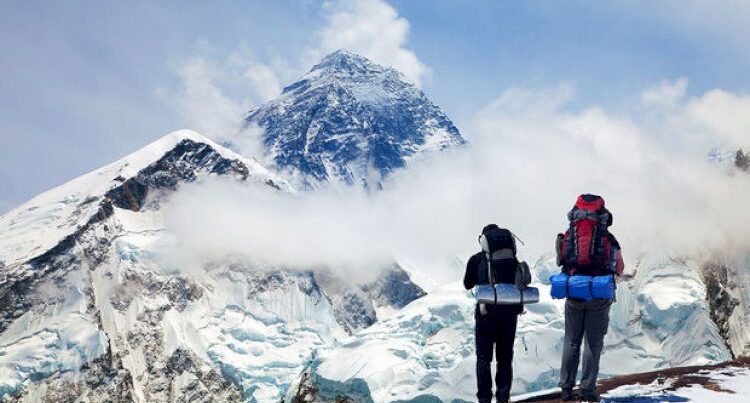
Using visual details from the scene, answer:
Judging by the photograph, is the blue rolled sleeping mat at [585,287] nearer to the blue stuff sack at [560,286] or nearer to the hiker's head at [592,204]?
the blue stuff sack at [560,286]

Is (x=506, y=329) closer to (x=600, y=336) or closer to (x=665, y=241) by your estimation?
(x=600, y=336)

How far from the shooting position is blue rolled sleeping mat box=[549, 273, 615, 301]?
12.7m

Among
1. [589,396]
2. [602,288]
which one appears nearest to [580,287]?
[602,288]

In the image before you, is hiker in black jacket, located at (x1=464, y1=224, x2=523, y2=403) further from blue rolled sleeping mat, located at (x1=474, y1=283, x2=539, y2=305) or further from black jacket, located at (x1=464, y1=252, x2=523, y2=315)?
blue rolled sleeping mat, located at (x1=474, y1=283, x2=539, y2=305)

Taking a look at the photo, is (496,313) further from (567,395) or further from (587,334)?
(567,395)

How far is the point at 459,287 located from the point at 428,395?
29.4 meters

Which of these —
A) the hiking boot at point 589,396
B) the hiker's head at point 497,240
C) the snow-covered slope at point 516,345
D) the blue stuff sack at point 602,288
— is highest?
the hiker's head at point 497,240

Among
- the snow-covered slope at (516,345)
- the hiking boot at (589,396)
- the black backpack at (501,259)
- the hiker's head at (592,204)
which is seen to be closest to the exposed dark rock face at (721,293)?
the snow-covered slope at (516,345)

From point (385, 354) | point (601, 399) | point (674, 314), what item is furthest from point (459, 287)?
point (601, 399)

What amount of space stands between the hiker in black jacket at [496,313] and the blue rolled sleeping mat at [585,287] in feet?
2.76

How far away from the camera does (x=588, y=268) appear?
13.1 meters

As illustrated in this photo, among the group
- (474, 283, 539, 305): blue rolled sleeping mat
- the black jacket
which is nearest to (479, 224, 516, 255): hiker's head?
the black jacket

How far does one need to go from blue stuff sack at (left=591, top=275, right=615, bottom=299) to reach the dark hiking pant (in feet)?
5.06

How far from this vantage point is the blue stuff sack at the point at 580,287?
12789 millimetres
